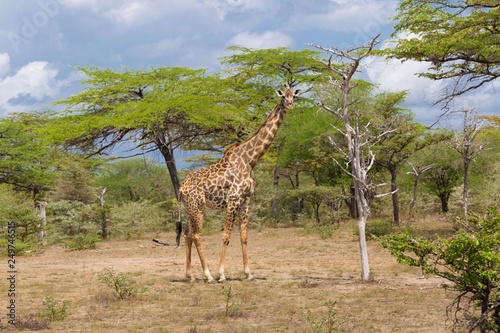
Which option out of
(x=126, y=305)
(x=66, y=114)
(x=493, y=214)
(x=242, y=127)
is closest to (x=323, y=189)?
(x=242, y=127)

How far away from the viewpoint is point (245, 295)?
10531 mm

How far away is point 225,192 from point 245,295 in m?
2.95

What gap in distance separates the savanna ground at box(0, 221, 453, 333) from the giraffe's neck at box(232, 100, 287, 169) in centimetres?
293

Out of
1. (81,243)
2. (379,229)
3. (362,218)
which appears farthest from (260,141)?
(81,243)

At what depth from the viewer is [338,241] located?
2170cm

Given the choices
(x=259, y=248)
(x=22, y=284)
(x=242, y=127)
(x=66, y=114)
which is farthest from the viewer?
(x=242, y=127)

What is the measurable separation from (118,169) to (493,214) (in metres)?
45.2

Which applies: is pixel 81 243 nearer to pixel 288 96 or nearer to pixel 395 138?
pixel 288 96

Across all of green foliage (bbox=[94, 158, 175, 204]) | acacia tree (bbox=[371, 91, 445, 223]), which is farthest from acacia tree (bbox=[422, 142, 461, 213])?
green foliage (bbox=[94, 158, 175, 204])

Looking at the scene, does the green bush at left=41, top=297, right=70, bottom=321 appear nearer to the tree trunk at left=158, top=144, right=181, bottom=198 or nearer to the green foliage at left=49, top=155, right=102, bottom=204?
the tree trunk at left=158, top=144, right=181, bottom=198

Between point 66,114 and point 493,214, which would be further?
point 66,114

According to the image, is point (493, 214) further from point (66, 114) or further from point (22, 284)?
point (66, 114)

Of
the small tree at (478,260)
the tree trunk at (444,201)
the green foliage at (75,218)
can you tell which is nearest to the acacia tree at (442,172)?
the tree trunk at (444,201)

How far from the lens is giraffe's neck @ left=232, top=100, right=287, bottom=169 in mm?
13085
